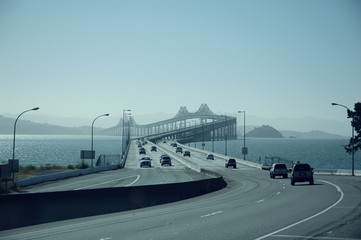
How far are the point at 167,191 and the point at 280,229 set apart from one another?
15.4 m

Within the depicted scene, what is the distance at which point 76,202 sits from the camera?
23.7 metres

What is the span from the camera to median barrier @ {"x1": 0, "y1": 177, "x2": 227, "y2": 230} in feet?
65.1

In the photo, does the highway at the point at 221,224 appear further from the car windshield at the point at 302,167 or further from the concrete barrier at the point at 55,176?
the concrete barrier at the point at 55,176

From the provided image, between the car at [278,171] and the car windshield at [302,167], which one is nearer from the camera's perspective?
the car windshield at [302,167]

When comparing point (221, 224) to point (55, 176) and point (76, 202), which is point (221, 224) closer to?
point (76, 202)

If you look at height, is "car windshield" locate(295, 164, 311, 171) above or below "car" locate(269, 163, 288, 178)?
above

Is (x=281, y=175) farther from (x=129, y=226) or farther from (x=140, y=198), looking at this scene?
(x=129, y=226)

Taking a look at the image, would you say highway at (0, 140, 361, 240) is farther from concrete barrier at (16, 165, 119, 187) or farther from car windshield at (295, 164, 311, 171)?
concrete barrier at (16, 165, 119, 187)

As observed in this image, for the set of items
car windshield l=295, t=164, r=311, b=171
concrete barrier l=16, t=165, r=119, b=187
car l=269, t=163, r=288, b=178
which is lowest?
concrete barrier l=16, t=165, r=119, b=187

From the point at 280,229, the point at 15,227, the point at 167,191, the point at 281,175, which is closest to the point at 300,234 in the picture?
the point at 280,229

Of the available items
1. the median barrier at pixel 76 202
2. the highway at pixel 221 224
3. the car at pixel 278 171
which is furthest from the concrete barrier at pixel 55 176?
the highway at pixel 221 224

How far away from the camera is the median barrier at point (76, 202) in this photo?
19.8 m

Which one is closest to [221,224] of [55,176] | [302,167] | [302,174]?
[302,174]

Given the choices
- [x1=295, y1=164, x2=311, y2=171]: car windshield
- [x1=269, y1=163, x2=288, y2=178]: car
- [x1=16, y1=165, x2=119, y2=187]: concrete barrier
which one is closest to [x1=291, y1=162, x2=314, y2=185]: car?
[x1=295, y1=164, x2=311, y2=171]: car windshield
